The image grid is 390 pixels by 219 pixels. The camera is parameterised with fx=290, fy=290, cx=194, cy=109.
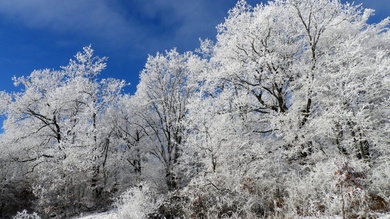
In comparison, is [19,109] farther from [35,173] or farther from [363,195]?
[363,195]

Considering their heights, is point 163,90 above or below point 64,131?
above

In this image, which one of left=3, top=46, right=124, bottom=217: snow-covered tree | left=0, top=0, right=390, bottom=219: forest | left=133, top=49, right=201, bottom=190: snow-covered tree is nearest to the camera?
left=0, top=0, right=390, bottom=219: forest

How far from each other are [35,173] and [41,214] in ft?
A: 14.3

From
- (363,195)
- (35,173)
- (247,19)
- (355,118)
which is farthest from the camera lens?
(35,173)

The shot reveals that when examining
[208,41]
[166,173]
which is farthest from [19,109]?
[208,41]

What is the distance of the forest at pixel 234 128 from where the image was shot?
10516 millimetres

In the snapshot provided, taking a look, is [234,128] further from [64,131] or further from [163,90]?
[64,131]

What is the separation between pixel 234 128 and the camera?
51.8 feet

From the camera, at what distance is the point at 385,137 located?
1241cm

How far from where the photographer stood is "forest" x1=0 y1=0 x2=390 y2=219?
34.5 feet

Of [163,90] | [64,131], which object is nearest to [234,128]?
[163,90]

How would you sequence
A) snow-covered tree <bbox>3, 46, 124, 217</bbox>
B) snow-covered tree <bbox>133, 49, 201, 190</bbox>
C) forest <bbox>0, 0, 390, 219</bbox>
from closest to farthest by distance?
1. forest <bbox>0, 0, 390, 219</bbox>
2. snow-covered tree <bbox>3, 46, 124, 217</bbox>
3. snow-covered tree <bbox>133, 49, 201, 190</bbox>

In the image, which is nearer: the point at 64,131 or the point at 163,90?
the point at 64,131

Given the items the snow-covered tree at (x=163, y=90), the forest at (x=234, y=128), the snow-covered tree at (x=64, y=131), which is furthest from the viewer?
the snow-covered tree at (x=163, y=90)
